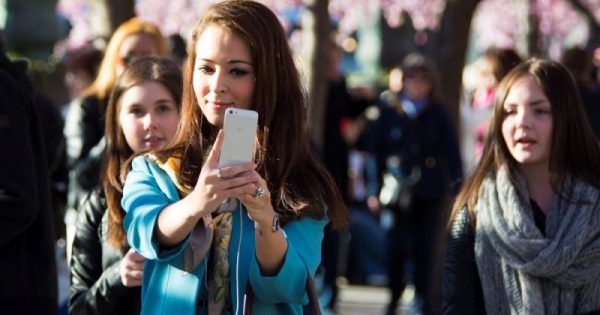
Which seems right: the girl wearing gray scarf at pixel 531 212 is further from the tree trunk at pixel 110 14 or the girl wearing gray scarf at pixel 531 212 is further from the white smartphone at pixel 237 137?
the tree trunk at pixel 110 14

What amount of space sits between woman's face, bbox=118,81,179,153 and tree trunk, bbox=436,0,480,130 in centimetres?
812

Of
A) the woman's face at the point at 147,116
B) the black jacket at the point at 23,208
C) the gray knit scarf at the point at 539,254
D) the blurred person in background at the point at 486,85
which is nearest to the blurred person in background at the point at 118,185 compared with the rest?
the woman's face at the point at 147,116

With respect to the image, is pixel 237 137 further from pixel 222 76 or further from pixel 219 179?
pixel 222 76

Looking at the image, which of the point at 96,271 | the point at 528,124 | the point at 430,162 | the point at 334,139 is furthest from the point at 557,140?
the point at 334,139

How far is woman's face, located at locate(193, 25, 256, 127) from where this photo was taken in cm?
380

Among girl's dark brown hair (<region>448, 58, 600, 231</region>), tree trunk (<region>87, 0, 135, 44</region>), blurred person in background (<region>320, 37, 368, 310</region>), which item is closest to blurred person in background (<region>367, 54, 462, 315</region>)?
blurred person in background (<region>320, 37, 368, 310</region>)

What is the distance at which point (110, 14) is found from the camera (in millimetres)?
10469

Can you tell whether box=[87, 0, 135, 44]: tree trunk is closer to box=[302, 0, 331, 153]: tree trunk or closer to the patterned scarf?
box=[302, 0, 331, 153]: tree trunk

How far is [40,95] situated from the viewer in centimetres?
816

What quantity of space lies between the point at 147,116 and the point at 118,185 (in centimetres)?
30

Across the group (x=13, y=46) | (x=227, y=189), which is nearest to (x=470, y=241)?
(x=227, y=189)

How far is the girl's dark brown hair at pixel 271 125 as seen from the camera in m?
3.83

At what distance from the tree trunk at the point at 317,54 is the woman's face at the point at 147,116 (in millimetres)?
5833

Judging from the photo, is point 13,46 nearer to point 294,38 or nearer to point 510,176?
point 294,38
